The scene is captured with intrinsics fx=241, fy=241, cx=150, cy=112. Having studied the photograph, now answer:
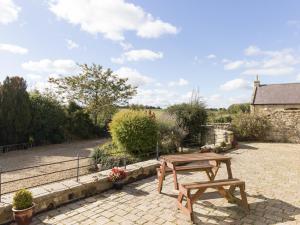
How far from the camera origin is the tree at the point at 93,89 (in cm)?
2147

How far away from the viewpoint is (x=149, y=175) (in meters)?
7.06

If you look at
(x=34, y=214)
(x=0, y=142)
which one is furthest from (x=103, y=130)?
(x=34, y=214)

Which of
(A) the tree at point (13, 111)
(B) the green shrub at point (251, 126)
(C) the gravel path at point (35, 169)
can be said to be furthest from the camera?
(B) the green shrub at point (251, 126)

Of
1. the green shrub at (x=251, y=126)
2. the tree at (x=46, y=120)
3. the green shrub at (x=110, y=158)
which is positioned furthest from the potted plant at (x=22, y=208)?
the green shrub at (x=251, y=126)

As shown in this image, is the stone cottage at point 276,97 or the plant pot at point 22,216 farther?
the stone cottage at point 276,97

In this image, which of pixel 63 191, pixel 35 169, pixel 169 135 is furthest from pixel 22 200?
pixel 169 135

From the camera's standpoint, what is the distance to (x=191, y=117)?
11.7m

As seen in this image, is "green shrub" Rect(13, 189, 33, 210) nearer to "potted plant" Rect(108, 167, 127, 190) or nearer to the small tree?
"potted plant" Rect(108, 167, 127, 190)

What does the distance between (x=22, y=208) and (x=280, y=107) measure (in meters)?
27.1

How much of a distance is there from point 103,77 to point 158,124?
1376 centimetres

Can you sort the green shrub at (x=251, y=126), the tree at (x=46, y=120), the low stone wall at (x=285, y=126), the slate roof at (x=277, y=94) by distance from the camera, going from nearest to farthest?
the low stone wall at (x=285, y=126) < the green shrub at (x=251, y=126) < the tree at (x=46, y=120) < the slate roof at (x=277, y=94)

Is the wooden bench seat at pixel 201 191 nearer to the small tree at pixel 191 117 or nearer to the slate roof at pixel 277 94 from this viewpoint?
the small tree at pixel 191 117

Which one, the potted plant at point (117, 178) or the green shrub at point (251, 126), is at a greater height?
the green shrub at point (251, 126)

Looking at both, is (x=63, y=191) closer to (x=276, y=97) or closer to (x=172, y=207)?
(x=172, y=207)
